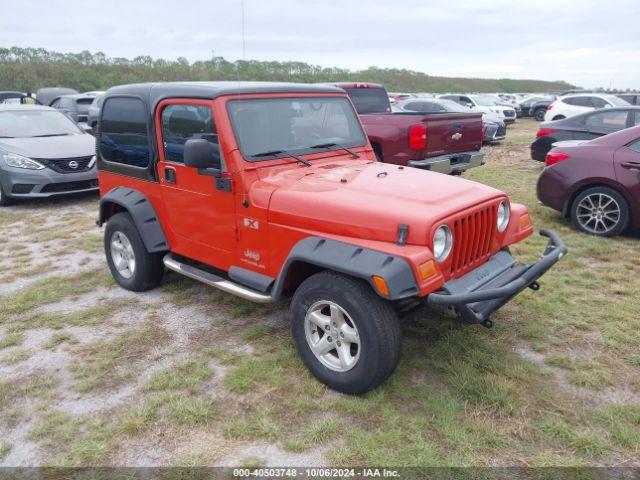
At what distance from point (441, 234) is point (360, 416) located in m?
1.25

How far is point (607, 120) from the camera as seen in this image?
32.1 feet

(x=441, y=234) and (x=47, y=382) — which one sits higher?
(x=441, y=234)

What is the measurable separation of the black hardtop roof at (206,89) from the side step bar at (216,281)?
1.39 metres

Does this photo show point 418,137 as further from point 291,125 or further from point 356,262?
point 356,262

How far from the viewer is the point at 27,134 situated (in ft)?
30.0

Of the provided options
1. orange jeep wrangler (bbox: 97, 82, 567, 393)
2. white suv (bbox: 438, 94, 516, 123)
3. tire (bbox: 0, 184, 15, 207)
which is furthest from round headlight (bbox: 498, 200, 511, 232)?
white suv (bbox: 438, 94, 516, 123)

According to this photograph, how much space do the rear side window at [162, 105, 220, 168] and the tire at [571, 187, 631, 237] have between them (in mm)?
4940

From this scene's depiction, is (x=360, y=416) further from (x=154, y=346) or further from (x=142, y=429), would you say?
(x=154, y=346)

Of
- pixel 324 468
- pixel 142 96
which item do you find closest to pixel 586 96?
pixel 142 96

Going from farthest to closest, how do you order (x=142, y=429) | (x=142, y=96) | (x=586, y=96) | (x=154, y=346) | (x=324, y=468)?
(x=586, y=96) → (x=142, y=96) → (x=154, y=346) → (x=142, y=429) → (x=324, y=468)

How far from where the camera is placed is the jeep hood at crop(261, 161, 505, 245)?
3.11m

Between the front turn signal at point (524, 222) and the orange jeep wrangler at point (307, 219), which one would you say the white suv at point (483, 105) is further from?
the orange jeep wrangler at point (307, 219)

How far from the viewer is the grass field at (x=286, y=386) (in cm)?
290

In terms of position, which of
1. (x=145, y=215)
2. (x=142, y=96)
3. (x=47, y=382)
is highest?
(x=142, y=96)
